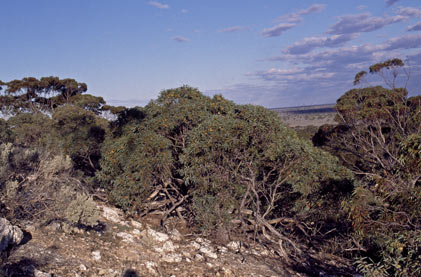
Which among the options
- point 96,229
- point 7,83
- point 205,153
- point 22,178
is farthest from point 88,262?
point 7,83

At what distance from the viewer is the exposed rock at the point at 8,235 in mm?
5266

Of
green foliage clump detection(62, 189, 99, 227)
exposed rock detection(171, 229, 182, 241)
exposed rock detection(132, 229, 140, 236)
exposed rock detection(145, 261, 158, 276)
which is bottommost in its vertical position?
exposed rock detection(171, 229, 182, 241)

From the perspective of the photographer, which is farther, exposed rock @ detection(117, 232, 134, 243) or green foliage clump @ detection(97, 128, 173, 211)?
green foliage clump @ detection(97, 128, 173, 211)

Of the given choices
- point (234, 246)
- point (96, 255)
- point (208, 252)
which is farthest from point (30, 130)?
point (96, 255)

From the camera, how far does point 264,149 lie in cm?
869

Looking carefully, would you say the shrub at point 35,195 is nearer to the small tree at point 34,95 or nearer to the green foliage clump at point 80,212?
the green foliage clump at point 80,212

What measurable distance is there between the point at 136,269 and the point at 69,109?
1866cm

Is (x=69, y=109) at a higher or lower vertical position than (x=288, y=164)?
higher

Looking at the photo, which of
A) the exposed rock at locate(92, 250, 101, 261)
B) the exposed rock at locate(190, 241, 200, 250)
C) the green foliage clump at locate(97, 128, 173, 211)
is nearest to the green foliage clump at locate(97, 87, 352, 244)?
the green foliage clump at locate(97, 128, 173, 211)

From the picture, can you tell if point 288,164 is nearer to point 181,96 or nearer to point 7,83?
point 181,96

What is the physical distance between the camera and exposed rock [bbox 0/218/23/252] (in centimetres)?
527

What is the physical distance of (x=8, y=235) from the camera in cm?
544

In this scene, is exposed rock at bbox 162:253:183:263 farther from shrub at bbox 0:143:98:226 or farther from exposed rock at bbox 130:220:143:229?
exposed rock at bbox 130:220:143:229

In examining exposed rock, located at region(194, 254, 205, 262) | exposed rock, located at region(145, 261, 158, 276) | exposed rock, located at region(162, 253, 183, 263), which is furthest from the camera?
exposed rock, located at region(194, 254, 205, 262)
